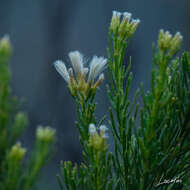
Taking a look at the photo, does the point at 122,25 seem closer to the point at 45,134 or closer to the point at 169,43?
the point at 169,43

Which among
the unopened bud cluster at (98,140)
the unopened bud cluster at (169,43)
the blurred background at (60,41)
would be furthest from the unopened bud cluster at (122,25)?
the blurred background at (60,41)

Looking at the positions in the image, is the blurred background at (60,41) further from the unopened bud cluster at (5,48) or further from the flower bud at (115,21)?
the unopened bud cluster at (5,48)

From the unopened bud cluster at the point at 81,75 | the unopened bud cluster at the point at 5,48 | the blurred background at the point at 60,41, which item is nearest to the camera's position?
the unopened bud cluster at the point at 5,48

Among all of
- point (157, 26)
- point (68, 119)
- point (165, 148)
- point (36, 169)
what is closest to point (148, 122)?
point (165, 148)

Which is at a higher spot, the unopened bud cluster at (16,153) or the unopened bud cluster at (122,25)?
the unopened bud cluster at (122,25)

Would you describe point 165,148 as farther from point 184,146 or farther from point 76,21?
point 76,21

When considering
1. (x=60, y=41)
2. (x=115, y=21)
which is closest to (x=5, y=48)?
(x=115, y=21)

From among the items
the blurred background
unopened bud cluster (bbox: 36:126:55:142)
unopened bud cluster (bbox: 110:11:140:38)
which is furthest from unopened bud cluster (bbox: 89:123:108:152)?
the blurred background

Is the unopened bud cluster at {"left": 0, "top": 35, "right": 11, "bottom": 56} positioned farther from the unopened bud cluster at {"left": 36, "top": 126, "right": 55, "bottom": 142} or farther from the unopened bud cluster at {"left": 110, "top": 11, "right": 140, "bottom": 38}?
the unopened bud cluster at {"left": 110, "top": 11, "right": 140, "bottom": 38}
